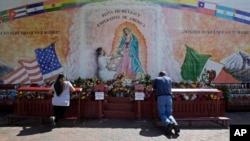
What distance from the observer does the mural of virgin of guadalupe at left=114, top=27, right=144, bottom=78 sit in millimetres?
14375

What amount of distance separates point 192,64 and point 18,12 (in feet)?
23.8

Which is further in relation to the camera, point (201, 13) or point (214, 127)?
point (201, 13)

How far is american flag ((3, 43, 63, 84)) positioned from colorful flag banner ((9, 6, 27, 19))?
1551mm

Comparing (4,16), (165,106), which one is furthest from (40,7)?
(165,106)

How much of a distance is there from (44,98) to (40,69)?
2583 millimetres

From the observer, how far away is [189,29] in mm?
14461

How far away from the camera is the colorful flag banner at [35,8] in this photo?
1443 cm

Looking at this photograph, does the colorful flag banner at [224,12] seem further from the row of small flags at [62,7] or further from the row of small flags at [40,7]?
the row of small flags at [40,7]

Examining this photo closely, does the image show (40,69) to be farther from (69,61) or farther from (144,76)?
(144,76)

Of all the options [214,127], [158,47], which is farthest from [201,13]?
[214,127]

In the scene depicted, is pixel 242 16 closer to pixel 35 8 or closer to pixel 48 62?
pixel 48 62

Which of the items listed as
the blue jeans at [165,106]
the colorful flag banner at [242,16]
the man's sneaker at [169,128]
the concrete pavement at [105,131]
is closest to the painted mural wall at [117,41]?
the colorful flag banner at [242,16]

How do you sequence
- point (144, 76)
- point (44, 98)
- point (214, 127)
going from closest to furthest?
point (214, 127) < point (44, 98) < point (144, 76)

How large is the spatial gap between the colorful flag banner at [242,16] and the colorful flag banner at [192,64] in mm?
2040
